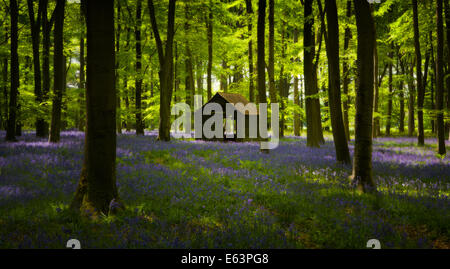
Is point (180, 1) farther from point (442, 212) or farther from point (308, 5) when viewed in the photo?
point (442, 212)

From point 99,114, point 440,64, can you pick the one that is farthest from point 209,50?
point 99,114

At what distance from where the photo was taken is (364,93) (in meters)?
7.47

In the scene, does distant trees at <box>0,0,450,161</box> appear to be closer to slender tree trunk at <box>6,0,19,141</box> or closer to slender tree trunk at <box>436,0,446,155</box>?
slender tree trunk at <box>6,0,19,141</box>

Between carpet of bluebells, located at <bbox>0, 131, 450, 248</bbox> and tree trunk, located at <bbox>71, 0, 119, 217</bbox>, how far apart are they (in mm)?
481

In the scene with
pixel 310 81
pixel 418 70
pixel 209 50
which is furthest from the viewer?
pixel 209 50

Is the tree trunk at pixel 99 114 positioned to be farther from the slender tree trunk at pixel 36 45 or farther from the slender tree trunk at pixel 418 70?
the slender tree trunk at pixel 418 70

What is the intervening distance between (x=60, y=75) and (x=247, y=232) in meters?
13.4

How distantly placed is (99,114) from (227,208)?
3.27m

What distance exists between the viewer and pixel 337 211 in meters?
5.71

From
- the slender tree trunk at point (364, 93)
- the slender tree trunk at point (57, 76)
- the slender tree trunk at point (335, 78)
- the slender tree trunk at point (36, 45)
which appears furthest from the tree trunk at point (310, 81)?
the slender tree trunk at point (36, 45)

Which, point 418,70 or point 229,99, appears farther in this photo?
point 229,99

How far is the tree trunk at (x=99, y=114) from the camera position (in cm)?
494

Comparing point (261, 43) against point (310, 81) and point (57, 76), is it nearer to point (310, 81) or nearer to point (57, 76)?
point (310, 81)
